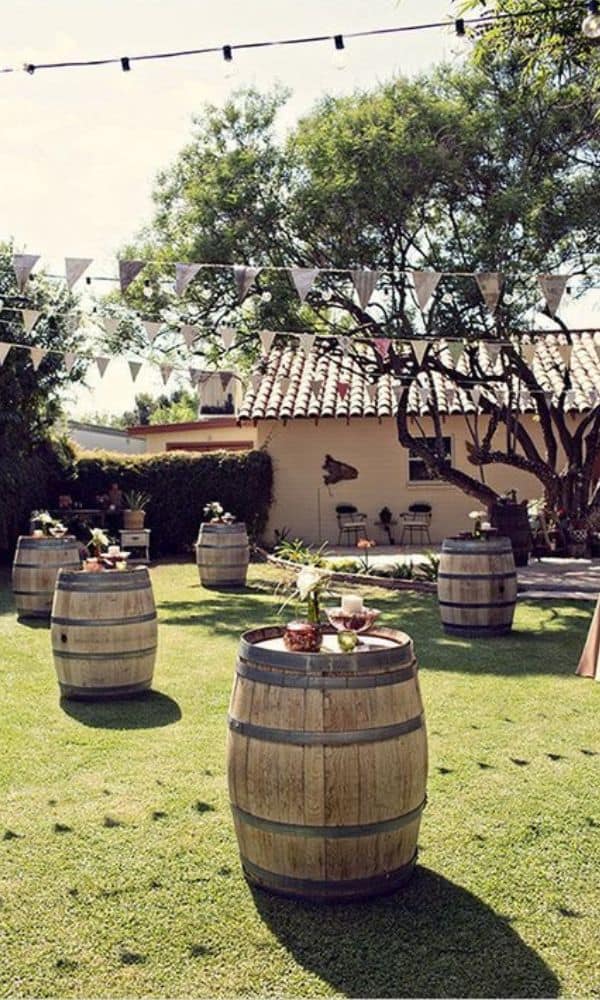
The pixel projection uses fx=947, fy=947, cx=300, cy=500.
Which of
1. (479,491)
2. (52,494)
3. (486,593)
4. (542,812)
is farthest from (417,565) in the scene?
(542,812)

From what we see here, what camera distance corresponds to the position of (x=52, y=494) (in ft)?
65.9

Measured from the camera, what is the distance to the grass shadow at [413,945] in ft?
10.7

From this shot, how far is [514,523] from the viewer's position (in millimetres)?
16438

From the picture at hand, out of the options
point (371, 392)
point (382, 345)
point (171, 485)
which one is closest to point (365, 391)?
point (371, 392)

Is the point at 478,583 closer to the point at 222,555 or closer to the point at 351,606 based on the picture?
the point at 351,606

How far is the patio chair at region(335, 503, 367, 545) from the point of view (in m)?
22.3

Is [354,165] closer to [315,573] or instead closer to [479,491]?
[479,491]

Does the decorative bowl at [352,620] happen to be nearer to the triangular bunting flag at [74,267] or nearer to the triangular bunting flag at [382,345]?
the triangular bunting flag at [74,267]

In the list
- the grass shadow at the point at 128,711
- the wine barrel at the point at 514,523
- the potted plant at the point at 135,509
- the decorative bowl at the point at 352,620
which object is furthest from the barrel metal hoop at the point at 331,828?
the potted plant at the point at 135,509

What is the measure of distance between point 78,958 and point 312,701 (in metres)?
1.27

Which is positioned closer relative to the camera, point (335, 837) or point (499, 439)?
point (335, 837)

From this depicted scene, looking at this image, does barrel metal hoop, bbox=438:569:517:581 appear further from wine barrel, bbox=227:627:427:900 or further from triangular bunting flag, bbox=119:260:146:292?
wine barrel, bbox=227:627:427:900

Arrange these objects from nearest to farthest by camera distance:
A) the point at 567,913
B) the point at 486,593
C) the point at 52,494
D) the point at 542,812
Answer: the point at 567,913 < the point at 542,812 < the point at 486,593 < the point at 52,494

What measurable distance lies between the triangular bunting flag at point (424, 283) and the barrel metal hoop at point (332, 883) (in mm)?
5870
